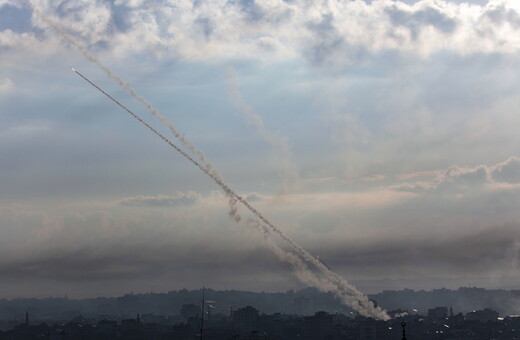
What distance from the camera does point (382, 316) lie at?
157625 mm

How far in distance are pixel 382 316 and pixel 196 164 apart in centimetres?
5058

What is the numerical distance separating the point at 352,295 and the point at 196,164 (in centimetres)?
4712

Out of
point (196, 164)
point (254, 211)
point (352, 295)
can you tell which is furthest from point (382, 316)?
point (196, 164)

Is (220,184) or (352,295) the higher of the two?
(220,184)

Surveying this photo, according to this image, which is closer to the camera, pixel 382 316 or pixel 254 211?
pixel 254 211

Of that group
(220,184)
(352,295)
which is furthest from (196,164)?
(352,295)

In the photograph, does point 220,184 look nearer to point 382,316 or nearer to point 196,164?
point 196,164

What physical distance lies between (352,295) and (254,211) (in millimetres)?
33108

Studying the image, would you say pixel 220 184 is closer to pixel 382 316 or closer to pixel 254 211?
pixel 254 211

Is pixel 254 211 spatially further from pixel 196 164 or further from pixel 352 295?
pixel 352 295

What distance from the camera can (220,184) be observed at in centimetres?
13588

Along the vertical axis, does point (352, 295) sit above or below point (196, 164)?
below

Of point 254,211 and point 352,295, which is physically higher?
point 254,211

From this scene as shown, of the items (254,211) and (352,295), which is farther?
(352,295)
